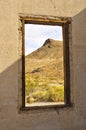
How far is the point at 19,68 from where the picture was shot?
5852 mm

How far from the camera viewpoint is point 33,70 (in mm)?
25406

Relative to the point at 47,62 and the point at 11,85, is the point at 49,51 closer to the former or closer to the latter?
the point at 47,62

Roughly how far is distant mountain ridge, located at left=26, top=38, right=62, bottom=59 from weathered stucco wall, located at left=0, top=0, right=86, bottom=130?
84.6 ft

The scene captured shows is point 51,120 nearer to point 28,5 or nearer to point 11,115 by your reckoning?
point 11,115

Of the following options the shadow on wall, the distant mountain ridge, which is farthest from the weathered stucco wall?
the distant mountain ridge

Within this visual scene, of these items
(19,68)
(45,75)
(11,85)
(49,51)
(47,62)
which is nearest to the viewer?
(11,85)

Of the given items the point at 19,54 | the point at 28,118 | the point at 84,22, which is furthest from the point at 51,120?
the point at 84,22

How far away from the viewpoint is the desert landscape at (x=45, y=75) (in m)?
14.1

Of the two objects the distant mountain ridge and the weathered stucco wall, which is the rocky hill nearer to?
the distant mountain ridge

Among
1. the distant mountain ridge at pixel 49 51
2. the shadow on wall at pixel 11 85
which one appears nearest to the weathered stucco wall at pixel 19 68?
the shadow on wall at pixel 11 85

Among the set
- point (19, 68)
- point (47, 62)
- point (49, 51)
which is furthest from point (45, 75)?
point (19, 68)

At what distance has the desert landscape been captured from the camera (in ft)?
46.4

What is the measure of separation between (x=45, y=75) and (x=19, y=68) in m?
20.3

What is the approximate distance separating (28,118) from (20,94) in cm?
45
